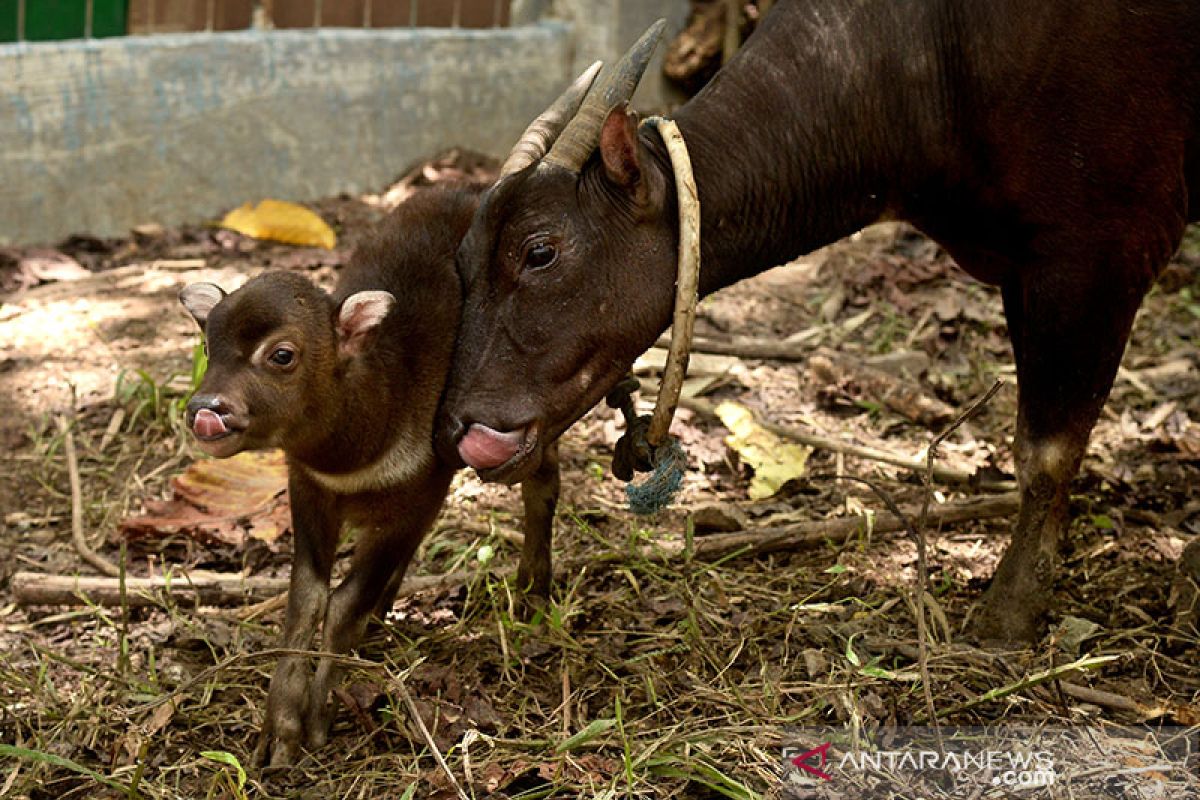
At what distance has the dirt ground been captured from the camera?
4074 mm

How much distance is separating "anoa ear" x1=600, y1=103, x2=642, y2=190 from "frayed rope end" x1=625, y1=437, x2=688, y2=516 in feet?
2.51

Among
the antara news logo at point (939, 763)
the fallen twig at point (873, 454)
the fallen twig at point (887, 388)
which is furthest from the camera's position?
the fallen twig at point (887, 388)

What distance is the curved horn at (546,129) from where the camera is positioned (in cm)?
421

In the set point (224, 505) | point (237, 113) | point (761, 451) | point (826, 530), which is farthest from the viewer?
point (237, 113)

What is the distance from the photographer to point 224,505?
5.51m

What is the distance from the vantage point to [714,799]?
388 centimetres

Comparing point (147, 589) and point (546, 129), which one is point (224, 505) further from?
point (546, 129)

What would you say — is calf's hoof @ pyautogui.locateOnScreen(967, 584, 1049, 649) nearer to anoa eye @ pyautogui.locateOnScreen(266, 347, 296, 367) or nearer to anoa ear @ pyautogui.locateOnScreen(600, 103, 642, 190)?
anoa ear @ pyautogui.locateOnScreen(600, 103, 642, 190)

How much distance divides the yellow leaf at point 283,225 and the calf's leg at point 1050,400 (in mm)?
4098

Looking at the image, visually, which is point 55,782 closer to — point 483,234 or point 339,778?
point 339,778

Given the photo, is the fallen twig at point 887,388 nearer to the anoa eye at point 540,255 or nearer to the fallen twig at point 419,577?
the fallen twig at point 419,577

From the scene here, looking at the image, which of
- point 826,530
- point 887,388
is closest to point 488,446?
point 826,530

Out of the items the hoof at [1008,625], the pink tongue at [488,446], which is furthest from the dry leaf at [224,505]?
the hoof at [1008,625]

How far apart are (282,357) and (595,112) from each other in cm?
110
